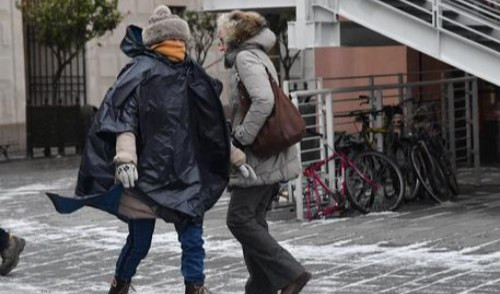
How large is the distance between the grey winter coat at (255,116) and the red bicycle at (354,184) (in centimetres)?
518

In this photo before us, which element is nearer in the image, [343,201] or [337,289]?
[337,289]

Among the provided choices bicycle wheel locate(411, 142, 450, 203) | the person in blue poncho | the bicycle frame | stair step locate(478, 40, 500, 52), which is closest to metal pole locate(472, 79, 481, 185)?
bicycle wheel locate(411, 142, 450, 203)

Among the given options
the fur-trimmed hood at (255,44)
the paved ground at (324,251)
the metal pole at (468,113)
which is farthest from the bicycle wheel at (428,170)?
the fur-trimmed hood at (255,44)

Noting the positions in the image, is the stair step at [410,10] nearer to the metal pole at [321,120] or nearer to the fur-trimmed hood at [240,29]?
the metal pole at [321,120]

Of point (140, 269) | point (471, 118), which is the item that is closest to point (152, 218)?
point (140, 269)

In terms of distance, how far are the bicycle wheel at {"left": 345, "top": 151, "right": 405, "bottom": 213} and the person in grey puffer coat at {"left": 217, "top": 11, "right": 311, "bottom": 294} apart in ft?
17.3

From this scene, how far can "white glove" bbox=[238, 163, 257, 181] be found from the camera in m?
8.32

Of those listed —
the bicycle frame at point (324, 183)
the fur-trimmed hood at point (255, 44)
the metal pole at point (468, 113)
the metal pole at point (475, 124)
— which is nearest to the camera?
the fur-trimmed hood at point (255, 44)

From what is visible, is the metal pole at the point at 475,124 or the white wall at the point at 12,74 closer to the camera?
the metal pole at the point at 475,124

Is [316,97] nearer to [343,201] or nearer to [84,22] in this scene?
[343,201]

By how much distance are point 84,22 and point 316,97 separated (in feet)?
45.0

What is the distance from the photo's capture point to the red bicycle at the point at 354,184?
45.6ft

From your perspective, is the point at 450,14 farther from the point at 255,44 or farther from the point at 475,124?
the point at 255,44

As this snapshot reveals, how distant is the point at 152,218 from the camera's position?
820cm
